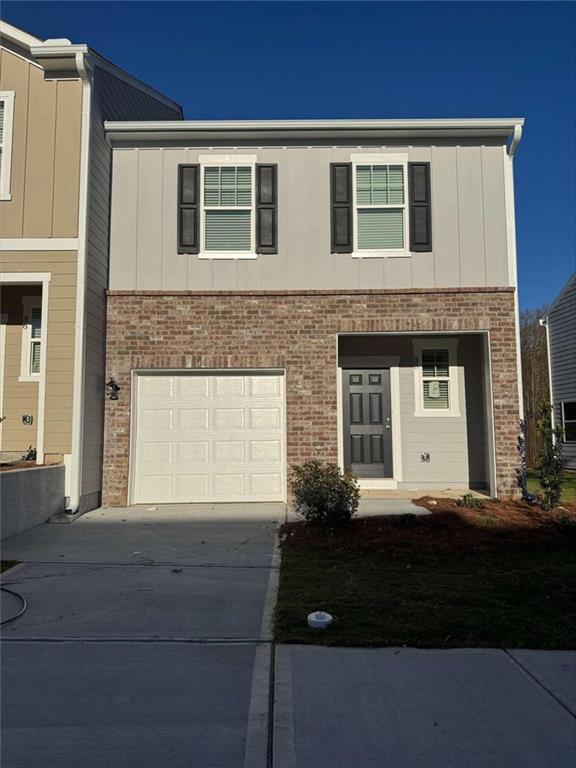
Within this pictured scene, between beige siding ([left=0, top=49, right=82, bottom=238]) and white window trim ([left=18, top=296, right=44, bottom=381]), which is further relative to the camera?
white window trim ([left=18, top=296, right=44, bottom=381])

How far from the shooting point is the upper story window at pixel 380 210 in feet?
30.0

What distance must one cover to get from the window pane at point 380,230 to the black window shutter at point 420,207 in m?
0.21

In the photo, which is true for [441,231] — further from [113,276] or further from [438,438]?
[113,276]

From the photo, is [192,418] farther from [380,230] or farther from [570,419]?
[570,419]

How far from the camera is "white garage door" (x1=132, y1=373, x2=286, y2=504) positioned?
8.77 meters

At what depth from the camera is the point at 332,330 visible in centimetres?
892

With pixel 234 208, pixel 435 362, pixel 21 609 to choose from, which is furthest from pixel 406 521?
pixel 234 208

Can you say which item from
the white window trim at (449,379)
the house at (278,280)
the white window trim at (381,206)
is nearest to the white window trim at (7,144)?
the house at (278,280)

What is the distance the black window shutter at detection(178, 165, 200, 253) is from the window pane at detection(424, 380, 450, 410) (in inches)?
182

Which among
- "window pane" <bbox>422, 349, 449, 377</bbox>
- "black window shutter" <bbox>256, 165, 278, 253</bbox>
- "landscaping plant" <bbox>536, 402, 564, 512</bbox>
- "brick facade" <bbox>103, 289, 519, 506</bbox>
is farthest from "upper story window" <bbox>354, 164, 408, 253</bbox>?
"landscaping plant" <bbox>536, 402, 564, 512</bbox>

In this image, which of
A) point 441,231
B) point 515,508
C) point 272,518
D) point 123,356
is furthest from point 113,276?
point 515,508

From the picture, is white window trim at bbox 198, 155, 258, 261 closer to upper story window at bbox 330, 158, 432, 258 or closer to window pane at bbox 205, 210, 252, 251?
window pane at bbox 205, 210, 252, 251

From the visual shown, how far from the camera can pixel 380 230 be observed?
9.17 meters

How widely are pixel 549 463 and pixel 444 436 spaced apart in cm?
200
